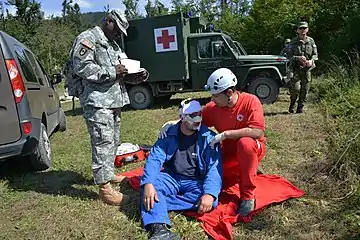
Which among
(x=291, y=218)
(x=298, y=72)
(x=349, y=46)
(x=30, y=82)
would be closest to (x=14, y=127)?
(x=30, y=82)

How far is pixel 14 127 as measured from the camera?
12.6ft

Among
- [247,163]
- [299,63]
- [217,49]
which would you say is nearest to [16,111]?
[247,163]

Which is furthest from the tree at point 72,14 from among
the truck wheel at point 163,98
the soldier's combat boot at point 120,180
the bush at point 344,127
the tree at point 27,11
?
the soldier's combat boot at point 120,180

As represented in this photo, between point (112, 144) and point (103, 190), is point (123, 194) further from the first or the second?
point (112, 144)

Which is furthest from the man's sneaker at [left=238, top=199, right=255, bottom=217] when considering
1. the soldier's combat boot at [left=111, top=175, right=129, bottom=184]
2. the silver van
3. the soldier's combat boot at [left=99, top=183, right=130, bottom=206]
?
the silver van

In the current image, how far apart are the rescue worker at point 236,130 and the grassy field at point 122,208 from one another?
0.35 meters

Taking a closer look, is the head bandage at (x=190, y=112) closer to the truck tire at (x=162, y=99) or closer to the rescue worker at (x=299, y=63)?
the rescue worker at (x=299, y=63)

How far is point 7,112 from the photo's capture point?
12.5 ft

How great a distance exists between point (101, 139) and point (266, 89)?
6118mm

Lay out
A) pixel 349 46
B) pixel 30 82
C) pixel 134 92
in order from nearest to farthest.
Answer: pixel 30 82 → pixel 134 92 → pixel 349 46

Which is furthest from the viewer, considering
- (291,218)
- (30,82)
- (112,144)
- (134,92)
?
(134,92)

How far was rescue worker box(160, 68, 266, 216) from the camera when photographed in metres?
3.13

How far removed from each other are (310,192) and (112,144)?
184 cm

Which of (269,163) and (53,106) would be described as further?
(53,106)
